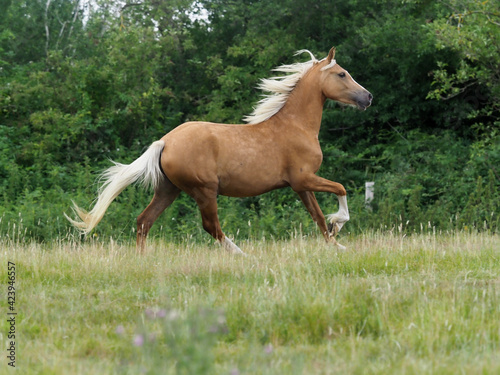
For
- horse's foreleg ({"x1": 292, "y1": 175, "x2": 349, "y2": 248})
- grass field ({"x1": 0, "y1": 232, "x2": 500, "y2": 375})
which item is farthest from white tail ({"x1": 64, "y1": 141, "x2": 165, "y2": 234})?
horse's foreleg ({"x1": 292, "y1": 175, "x2": 349, "y2": 248})

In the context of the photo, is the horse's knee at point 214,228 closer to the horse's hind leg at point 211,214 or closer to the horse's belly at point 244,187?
the horse's hind leg at point 211,214

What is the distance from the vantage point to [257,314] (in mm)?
4633

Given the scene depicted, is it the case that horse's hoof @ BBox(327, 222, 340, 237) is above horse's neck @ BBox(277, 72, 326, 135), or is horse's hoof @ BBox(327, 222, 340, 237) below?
below

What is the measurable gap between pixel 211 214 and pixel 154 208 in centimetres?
74

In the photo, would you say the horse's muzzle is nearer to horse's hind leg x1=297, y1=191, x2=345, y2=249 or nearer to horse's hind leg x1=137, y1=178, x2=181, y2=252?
horse's hind leg x1=297, y1=191, x2=345, y2=249

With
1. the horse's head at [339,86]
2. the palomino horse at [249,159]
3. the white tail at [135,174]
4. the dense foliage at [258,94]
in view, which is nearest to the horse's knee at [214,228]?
the palomino horse at [249,159]

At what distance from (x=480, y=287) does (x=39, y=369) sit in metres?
3.62

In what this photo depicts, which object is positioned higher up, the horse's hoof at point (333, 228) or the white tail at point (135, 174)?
the white tail at point (135, 174)

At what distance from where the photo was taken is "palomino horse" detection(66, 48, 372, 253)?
300 inches

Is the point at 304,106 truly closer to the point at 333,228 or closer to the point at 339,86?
the point at 339,86

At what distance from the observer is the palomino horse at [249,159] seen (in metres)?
7.62

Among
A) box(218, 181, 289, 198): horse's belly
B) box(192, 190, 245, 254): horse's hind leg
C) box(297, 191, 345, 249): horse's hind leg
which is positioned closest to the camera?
box(192, 190, 245, 254): horse's hind leg

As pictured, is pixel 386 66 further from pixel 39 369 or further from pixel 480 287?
pixel 39 369

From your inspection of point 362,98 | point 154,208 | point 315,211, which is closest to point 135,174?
point 154,208
